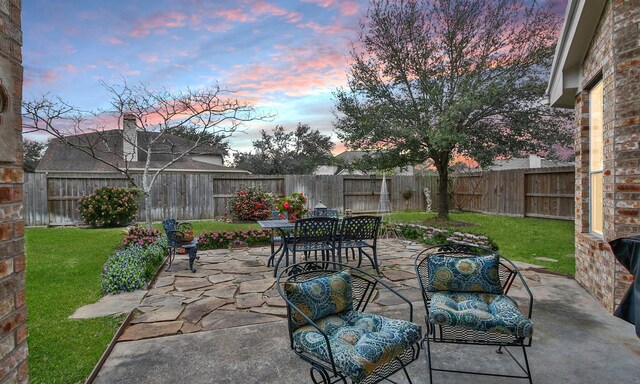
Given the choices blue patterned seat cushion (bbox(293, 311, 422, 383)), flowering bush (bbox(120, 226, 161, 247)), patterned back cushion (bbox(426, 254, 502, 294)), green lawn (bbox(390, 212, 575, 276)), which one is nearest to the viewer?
blue patterned seat cushion (bbox(293, 311, 422, 383))

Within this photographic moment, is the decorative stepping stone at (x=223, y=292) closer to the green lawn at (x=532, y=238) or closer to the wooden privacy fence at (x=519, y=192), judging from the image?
the green lawn at (x=532, y=238)

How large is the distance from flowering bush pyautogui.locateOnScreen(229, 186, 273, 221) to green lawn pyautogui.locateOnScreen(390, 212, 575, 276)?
5008mm

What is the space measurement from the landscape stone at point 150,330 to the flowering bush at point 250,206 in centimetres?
775

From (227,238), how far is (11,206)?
6.29 metres

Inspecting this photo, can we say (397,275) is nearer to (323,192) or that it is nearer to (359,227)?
(359,227)

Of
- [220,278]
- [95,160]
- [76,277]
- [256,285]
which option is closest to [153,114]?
[76,277]

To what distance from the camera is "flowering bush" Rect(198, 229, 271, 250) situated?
7434 mm

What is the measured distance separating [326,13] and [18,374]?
291 inches

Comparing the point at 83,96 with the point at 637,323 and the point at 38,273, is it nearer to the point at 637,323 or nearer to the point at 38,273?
the point at 38,273

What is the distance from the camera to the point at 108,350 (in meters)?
2.79

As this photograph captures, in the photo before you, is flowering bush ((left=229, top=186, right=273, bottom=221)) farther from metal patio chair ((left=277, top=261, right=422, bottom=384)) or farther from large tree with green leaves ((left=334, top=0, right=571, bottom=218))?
metal patio chair ((left=277, top=261, right=422, bottom=384))

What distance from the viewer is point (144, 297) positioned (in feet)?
13.7

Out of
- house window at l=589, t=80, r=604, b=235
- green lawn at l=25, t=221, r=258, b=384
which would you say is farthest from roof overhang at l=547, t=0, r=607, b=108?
green lawn at l=25, t=221, r=258, b=384

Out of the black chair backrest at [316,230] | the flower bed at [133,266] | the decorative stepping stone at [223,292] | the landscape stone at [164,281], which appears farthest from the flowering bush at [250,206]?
the decorative stepping stone at [223,292]
